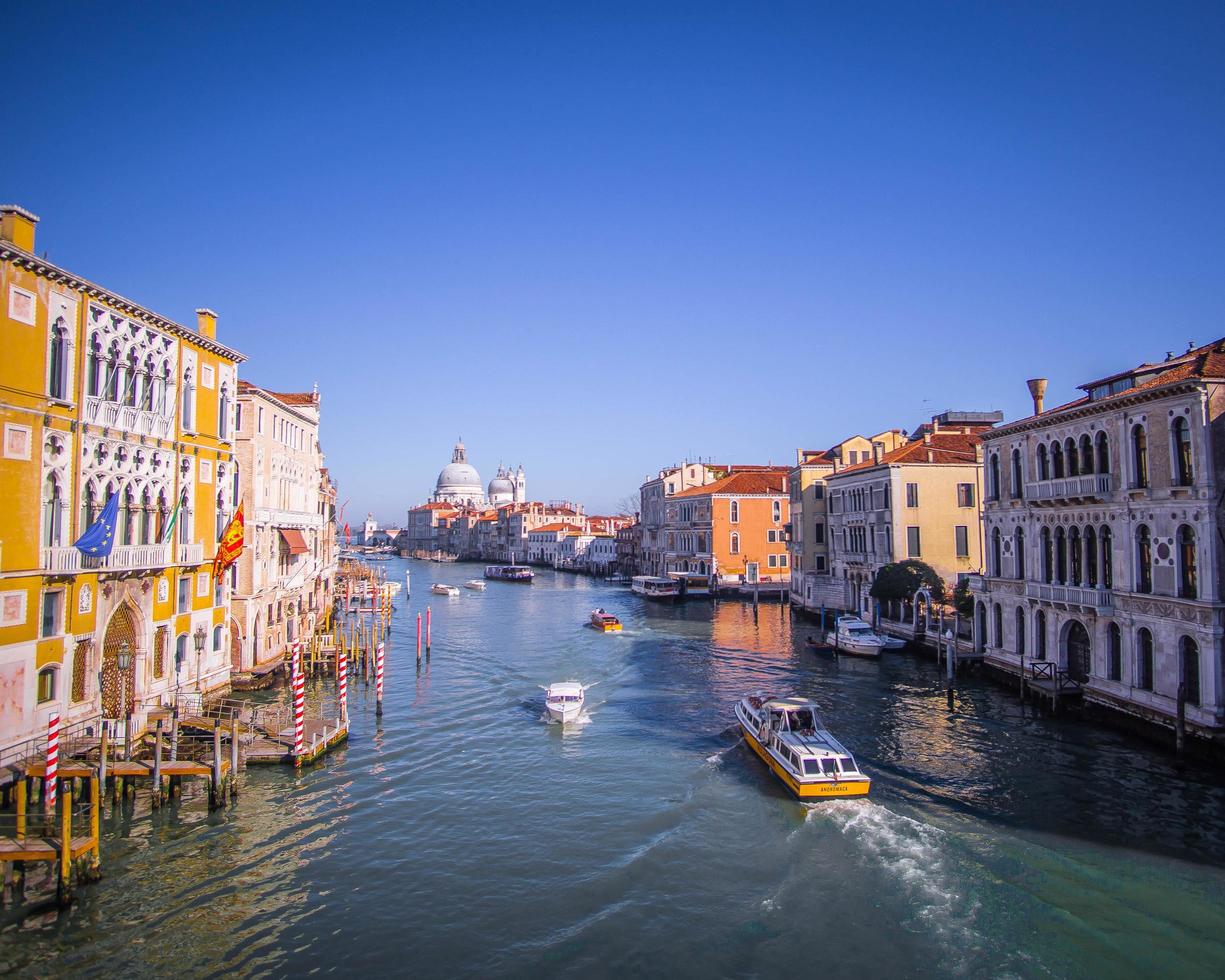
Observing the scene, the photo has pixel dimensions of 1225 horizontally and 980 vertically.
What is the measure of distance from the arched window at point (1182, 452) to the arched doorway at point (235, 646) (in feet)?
84.3

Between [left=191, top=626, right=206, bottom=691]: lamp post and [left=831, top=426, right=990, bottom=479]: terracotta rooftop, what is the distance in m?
27.9

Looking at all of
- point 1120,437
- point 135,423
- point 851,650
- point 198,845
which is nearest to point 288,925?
point 198,845

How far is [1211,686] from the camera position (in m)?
16.8

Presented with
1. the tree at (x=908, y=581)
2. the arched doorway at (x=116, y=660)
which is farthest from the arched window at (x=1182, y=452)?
the arched doorway at (x=116, y=660)

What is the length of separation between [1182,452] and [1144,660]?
16.7ft

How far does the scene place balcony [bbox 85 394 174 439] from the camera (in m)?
16.9

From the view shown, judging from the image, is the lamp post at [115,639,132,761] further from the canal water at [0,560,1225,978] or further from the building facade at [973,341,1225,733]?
the building facade at [973,341,1225,733]

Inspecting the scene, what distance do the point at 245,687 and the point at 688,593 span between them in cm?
3870

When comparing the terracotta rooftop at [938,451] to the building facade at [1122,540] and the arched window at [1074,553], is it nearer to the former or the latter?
the building facade at [1122,540]

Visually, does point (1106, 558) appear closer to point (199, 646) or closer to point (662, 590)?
point (199, 646)

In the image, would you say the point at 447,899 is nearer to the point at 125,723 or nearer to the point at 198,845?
the point at 198,845

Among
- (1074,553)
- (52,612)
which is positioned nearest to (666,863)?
(52,612)

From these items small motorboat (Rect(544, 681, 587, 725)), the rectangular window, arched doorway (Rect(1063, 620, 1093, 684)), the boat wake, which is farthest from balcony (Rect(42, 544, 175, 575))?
arched doorway (Rect(1063, 620, 1093, 684))

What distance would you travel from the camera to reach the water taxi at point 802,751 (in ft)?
51.2
